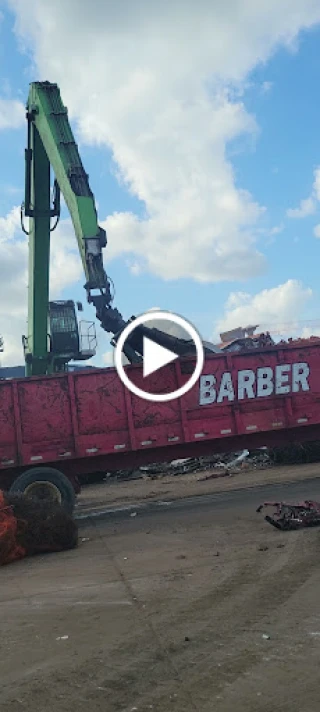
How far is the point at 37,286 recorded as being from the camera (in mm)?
16844

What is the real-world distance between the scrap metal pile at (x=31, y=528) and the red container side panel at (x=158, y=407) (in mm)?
3050

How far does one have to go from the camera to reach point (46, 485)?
40.7 ft

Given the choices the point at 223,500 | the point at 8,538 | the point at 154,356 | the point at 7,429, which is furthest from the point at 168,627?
the point at 223,500

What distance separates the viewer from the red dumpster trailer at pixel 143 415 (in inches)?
500

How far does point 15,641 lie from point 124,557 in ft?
11.3

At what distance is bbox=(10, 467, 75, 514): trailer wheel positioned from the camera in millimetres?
12344

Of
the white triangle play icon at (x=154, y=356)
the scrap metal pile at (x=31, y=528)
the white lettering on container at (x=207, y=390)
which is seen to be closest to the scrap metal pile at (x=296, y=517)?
the scrap metal pile at (x=31, y=528)

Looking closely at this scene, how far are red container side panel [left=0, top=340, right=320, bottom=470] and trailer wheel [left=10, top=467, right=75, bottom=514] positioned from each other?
0.35m

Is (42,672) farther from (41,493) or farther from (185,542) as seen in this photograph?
(41,493)

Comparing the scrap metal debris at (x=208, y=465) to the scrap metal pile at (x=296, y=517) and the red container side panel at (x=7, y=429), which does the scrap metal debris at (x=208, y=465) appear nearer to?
the red container side panel at (x=7, y=429)

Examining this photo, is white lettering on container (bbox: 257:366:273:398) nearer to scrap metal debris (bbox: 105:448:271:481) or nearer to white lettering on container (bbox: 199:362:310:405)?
white lettering on container (bbox: 199:362:310:405)

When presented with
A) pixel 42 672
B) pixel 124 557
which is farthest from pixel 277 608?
pixel 124 557

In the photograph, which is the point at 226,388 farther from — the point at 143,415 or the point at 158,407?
the point at 143,415

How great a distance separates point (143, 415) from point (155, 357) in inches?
47.5
